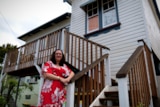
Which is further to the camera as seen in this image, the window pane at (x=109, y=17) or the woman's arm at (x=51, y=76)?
the window pane at (x=109, y=17)

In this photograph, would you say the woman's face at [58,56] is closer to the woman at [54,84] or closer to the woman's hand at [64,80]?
the woman at [54,84]

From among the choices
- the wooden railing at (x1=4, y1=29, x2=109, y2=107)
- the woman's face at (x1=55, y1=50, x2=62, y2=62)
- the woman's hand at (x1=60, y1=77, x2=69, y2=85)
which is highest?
the wooden railing at (x1=4, y1=29, x2=109, y2=107)

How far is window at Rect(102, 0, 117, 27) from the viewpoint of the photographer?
18.1ft

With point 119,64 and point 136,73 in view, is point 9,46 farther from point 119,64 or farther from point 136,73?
point 136,73

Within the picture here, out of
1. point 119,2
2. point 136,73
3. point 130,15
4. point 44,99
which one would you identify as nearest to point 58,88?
point 44,99

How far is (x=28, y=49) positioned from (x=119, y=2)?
4278 millimetres

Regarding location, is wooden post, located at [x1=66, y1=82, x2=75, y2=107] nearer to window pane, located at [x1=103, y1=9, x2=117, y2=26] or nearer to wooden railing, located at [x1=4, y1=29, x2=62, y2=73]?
wooden railing, located at [x1=4, y1=29, x2=62, y2=73]

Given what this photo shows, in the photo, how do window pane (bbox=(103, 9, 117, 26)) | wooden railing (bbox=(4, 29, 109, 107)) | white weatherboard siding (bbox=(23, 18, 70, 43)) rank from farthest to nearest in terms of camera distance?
white weatherboard siding (bbox=(23, 18, 70, 43)), window pane (bbox=(103, 9, 117, 26)), wooden railing (bbox=(4, 29, 109, 107))

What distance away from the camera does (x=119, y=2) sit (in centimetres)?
554

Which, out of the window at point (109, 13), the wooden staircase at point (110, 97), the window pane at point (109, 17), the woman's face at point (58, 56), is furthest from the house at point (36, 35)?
the woman's face at point (58, 56)

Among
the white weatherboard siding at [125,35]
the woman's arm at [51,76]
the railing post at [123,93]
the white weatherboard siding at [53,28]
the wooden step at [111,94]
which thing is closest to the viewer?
the railing post at [123,93]

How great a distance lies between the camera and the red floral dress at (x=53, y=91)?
2.00 meters

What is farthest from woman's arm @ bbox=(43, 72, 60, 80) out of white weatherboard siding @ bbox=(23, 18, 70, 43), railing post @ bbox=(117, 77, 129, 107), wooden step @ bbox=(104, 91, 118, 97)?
white weatherboard siding @ bbox=(23, 18, 70, 43)

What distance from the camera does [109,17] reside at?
5633mm
